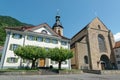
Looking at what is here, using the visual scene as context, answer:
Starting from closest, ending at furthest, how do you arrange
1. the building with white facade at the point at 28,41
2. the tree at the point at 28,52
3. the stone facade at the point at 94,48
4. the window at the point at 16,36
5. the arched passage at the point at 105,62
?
the tree at the point at 28,52, the building with white facade at the point at 28,41, the window at the point at 16,36, the stone facade at the point at 94,48, the arched passage at the point at 105,62

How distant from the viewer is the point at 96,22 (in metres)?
46.6

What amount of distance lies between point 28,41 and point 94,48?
22026mm

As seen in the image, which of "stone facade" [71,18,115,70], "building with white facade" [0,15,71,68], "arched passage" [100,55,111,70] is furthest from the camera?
"arched passage" [100,55,111,70]

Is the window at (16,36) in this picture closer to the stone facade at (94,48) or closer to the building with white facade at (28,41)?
the building with white facade at (28,41)

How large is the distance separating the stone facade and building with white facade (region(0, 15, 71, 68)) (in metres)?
4.87

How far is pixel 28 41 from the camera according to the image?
29.4 metres

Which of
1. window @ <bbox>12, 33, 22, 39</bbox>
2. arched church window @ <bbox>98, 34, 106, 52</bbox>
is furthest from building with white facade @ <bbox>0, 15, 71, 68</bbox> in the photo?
arched church window @ <bbox>98, 34, 106, 52</bbox>

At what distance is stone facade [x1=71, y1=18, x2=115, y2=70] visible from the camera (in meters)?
37.2

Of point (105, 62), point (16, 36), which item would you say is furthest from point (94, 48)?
point (16, 36)

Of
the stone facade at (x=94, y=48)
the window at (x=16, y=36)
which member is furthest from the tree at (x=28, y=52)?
the stone facade at (x=94, y=48)

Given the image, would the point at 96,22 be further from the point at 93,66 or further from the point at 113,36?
the point at 93,66

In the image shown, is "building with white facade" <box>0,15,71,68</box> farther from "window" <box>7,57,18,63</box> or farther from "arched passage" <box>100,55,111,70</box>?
"arched passage" <box>100,55,111,70</box>

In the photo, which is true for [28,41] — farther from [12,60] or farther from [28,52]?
[28,52]

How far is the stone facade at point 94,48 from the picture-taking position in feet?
122
